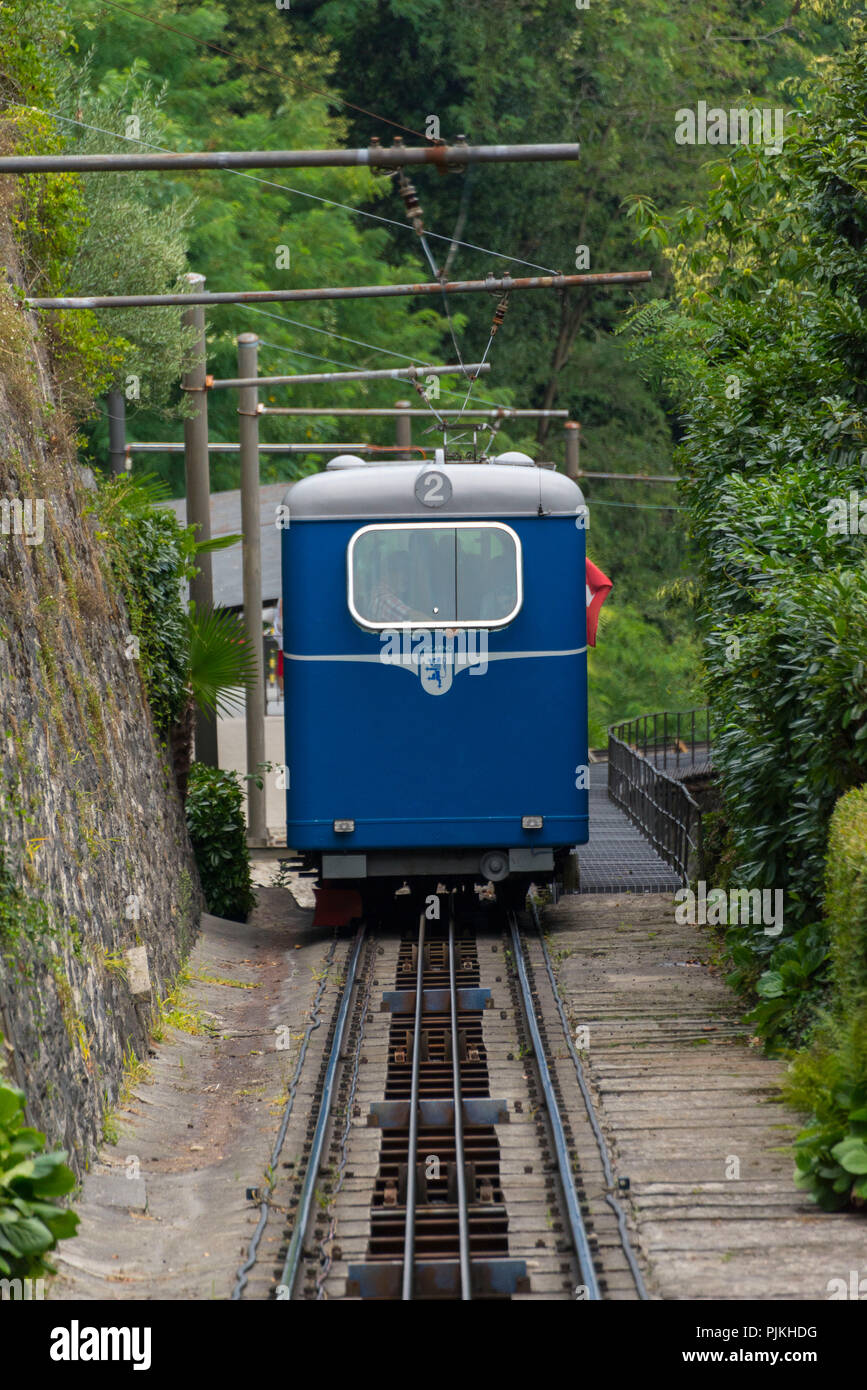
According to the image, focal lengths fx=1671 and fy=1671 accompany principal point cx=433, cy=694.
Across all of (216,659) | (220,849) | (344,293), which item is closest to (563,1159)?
(344,293)

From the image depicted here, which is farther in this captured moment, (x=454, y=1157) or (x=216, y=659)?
(x=216, y=659)

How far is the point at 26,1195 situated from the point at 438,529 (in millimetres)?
8419

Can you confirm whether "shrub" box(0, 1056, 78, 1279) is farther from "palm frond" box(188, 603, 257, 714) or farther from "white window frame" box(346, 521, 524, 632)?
"palm frond" box(188, 603, 257, 714)

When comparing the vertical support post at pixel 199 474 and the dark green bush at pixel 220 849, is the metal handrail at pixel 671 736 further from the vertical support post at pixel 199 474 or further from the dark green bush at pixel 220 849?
the dark green bush at pixel 220 849

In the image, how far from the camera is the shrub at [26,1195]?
6.43 meters

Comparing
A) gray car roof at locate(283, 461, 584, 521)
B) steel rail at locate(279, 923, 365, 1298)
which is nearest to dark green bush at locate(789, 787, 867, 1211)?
steel rail at locate(279, 923, 365, 1298)

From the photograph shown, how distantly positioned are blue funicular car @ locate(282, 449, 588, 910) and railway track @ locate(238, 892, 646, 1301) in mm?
1406

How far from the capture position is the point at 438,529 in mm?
14172

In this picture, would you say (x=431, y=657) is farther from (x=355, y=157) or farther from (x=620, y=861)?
(x=355, y=157)

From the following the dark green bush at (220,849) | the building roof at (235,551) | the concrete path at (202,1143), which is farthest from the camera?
the building roof at (235,551)

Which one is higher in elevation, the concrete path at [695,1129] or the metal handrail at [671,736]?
the concrete path at [695,1129]

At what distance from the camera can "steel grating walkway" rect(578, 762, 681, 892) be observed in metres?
17.5

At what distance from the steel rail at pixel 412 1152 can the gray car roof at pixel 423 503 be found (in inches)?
148

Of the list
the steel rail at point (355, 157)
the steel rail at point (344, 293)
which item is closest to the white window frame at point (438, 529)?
the steel rail at point (344, 293)
